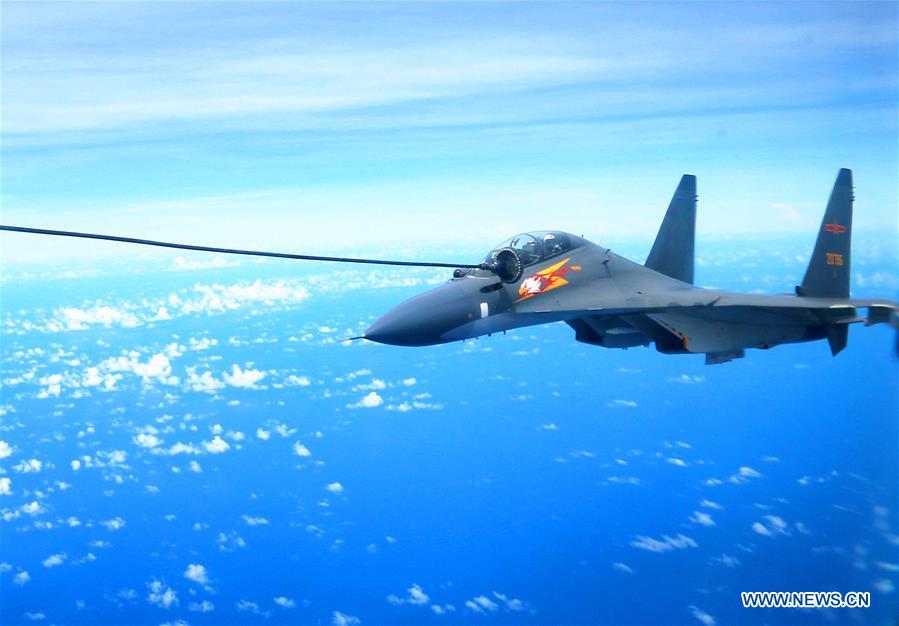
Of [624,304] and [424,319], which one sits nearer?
[424,319]

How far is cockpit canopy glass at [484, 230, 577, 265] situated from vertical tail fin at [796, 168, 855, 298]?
6.24m

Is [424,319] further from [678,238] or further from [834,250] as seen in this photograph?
[834,250]

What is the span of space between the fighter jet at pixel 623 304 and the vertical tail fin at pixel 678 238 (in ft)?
9.31

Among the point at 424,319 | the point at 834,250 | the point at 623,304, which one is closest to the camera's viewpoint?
the point at 424,319

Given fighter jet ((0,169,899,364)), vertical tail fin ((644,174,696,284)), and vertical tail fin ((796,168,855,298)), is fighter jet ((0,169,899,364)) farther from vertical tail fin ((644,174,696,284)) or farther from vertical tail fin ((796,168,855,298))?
vertical tail fin ((644,174,696,284))

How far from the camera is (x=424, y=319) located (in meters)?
10.2

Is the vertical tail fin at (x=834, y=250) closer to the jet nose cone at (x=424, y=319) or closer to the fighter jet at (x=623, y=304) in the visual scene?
the fighter jet at (x=623, y=304)

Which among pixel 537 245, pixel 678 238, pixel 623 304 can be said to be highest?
pixel 678 238

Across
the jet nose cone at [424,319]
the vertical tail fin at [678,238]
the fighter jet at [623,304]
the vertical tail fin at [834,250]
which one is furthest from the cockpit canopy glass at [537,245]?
the vertical tail fin at [834,250]

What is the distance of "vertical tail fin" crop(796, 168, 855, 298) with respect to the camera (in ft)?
44.5

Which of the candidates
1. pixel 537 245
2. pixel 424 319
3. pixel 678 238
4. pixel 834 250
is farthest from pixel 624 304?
pixel 834 250

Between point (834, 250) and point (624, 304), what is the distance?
6253mm

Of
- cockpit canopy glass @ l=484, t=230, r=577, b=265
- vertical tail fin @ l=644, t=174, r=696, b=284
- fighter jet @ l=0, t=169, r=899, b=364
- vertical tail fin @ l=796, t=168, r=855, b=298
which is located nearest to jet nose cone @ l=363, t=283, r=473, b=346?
fighter jet @ l=0, t=169, r=899, b=364

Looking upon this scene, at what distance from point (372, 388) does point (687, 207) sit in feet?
357
